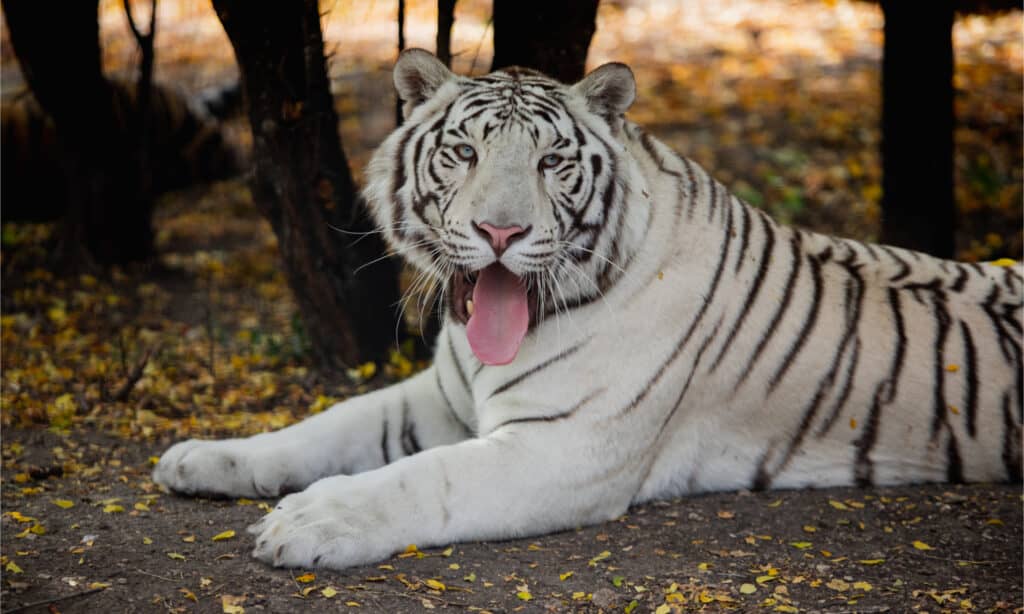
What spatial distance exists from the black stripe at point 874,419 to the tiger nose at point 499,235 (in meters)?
1.44

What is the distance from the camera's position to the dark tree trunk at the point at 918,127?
208 inches

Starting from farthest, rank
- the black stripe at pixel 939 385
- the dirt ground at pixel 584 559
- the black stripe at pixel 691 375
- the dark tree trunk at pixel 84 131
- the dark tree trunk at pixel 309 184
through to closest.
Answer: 1. the dark tree trunk at pixel 84 131
2. the dark tree trunk at pixel 309 184
3. the black stripe at pixel 939 385
4. the black stripe at pixel 691 375
5. the dirt ground at pixel 584 559

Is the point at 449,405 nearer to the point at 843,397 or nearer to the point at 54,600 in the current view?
the point at 843,397

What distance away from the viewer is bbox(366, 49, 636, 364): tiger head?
3150mm

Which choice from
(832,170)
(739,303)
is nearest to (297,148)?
(739,303)

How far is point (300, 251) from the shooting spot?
15.2ft

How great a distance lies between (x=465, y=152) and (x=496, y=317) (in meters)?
0.50

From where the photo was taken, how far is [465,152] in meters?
3.32

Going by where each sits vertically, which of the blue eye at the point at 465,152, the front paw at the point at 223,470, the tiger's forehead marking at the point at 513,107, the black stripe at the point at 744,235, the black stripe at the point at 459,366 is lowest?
the front paw at the point at 223,470

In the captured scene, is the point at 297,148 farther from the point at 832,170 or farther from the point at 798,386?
the point at 832,170

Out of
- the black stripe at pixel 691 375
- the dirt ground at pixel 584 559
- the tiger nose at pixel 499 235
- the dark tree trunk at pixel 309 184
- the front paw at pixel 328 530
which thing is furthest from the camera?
the dark tree trunk at pixel 309 184

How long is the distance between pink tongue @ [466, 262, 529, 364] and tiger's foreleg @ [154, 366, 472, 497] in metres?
0.60

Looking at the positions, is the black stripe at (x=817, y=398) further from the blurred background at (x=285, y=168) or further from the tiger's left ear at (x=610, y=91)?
the blurred background at (x=285, y=168)

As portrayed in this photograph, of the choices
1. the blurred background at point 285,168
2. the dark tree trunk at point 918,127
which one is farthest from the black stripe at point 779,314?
the dark tree trunk at point 918,127
